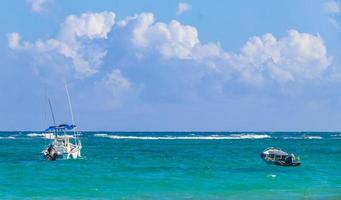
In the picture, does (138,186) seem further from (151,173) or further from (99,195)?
(151,173)

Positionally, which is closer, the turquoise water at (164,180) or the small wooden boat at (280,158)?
the turquoise water at (164,180)

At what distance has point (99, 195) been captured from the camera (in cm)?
5494

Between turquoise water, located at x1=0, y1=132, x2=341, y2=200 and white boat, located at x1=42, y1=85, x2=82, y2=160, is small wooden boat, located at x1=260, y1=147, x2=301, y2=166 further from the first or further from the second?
white boat, located at x1=42, y1=85, x2=82, y2=160

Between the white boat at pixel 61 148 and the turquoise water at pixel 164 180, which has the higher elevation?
the white boat at pixel 61 148

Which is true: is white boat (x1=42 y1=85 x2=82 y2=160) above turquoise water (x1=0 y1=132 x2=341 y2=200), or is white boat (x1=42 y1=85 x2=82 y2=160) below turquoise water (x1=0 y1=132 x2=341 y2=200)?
above

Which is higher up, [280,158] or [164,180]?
[280,158]

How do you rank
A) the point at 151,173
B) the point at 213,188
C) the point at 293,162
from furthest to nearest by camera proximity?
the point at 293,162 → the point at 151,173 → the point at 213,188

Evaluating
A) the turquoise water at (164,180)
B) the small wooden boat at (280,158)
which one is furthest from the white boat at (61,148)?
the small wooden boat at (280,158)

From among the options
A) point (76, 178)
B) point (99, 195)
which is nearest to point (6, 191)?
point (99, 195)

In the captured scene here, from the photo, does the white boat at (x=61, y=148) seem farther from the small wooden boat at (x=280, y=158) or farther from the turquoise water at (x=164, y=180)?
the small wooden boat at (x=280, y=158)

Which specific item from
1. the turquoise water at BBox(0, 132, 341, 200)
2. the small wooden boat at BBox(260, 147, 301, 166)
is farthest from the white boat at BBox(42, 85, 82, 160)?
the small wooden boat at BBox(260, 147, 301, 166)

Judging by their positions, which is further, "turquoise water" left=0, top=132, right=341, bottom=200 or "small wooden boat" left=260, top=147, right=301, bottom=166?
"small wooden boat" left=260, top=147, right=301, bottom=166

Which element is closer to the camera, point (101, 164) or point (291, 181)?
point (291, 181)

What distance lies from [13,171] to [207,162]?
26278 mm
